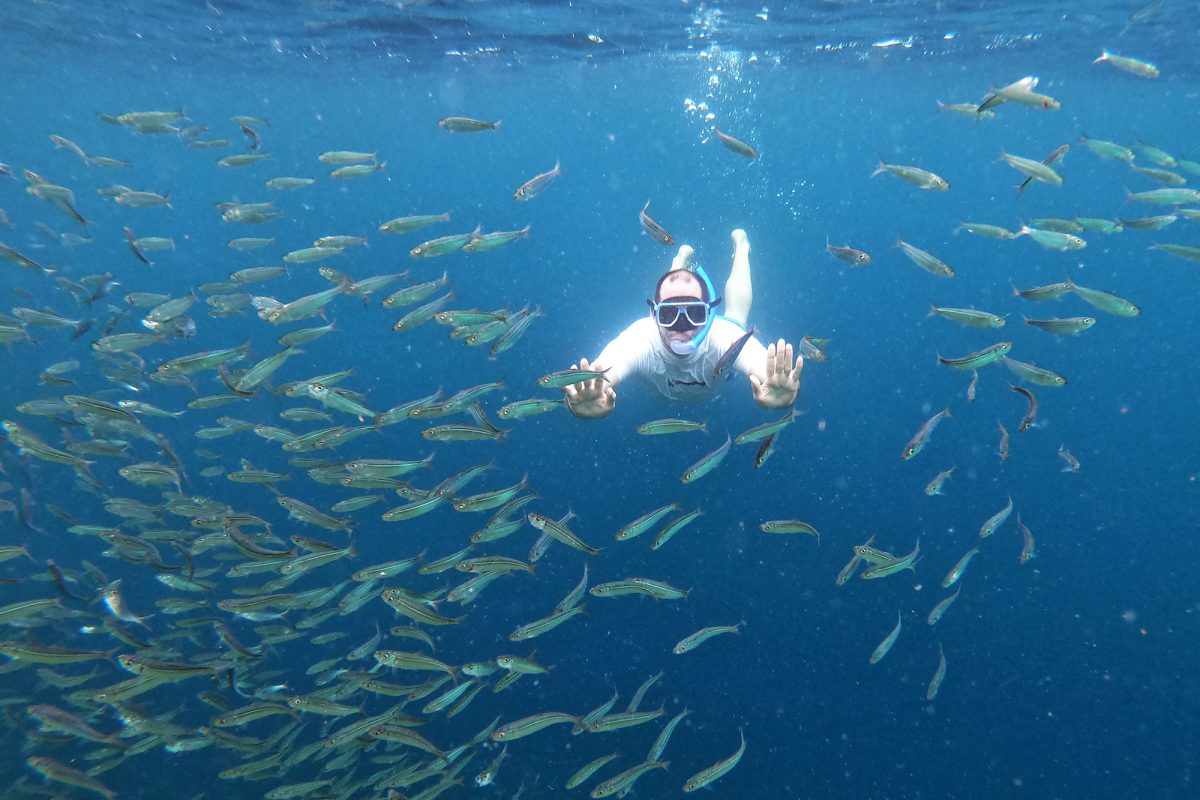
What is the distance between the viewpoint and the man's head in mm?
5578

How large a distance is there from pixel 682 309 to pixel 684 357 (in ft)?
2.56

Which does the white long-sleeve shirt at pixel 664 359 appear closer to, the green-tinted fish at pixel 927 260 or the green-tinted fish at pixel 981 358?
the green-tinted fish at pixel 927 260

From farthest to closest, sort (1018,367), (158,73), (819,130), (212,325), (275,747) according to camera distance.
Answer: (819,130) < (212,325) < (158,73) < (275,747) < (1018,367)

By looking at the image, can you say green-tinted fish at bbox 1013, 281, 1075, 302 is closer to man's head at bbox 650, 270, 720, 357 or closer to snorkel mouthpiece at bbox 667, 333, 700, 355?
man's head at bbox 650, 270, 720, 357

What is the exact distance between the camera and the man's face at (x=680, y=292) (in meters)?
5.73

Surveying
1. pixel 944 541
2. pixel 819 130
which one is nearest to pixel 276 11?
pixel 944 541

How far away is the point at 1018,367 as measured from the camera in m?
5.48

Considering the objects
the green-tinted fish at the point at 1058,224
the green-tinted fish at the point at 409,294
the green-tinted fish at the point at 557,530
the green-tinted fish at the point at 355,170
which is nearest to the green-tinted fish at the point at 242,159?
the green-tinted fish at the point at 355,170

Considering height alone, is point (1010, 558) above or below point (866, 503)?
below

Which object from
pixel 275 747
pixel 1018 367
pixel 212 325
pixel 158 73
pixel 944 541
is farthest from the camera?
pixel 212 325

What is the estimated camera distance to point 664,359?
6.46m

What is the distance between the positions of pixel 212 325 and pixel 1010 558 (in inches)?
1140

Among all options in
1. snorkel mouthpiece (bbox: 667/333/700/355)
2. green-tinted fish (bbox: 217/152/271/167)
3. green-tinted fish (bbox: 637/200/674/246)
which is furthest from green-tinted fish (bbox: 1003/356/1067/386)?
green-tinted fish (bbox: 217/152/271/167)

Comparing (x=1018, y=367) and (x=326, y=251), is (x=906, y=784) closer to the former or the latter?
(x=1018, y=367)
